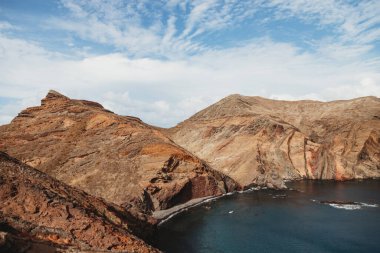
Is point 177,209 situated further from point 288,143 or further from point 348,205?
point 288,143

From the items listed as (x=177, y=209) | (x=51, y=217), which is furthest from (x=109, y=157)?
(x=51, y=217)

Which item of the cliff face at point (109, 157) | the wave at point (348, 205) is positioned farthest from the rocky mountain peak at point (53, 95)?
the wave at point (348, 205)

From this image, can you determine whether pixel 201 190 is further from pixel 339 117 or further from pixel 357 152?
pixel 339 117

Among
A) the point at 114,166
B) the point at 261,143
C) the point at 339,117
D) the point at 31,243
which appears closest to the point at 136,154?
the point at 114,166

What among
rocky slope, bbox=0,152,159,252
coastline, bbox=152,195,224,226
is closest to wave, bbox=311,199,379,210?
coastline, bbox=152,195,224,226

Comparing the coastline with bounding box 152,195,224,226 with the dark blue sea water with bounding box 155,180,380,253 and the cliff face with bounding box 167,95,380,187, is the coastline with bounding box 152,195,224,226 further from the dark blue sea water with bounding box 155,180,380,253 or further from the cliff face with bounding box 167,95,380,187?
the cliff face with bounding box 167,95,380,187

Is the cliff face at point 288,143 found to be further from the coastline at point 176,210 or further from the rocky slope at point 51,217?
the rocky slope at point 51,217
